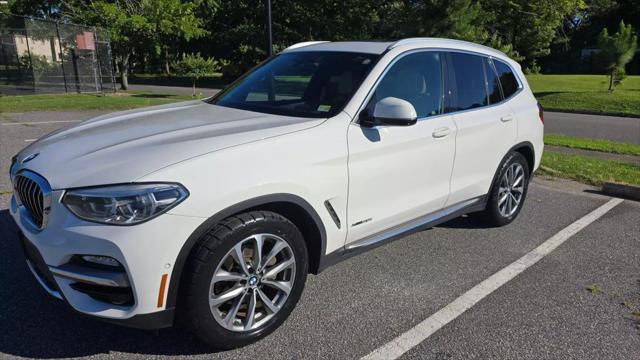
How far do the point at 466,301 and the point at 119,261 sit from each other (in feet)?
7.69

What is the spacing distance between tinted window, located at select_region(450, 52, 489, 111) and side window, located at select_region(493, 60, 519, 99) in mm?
366

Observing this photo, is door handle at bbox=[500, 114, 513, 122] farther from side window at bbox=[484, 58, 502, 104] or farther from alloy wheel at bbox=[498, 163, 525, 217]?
alloy wheel at bbox=[498, 163, 525, 217]

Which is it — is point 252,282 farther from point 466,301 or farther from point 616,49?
point 616,49

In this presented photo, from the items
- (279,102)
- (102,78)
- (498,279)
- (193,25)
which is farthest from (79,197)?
(193,25)

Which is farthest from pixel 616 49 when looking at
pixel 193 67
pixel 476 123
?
pixel 476 123

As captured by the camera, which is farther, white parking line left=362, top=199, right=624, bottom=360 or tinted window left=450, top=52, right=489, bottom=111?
tinted window left=450, top=52, right=489, bottom=111

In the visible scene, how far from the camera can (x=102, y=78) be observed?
22.5 metres

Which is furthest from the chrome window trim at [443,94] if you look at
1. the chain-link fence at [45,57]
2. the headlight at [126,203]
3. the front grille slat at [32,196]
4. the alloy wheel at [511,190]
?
the chain-link fence at [45,57]

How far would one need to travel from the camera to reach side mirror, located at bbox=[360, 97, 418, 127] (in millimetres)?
3055

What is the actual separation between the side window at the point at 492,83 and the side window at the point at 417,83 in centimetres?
82

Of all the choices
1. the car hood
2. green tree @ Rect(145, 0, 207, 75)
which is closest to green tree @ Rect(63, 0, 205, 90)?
green tree @ Rect(145, 0, 207, 75)

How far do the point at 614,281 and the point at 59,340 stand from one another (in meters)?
3.98

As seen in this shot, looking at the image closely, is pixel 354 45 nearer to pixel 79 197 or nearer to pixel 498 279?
pixel 498 279

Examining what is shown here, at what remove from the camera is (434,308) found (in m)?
3.32
